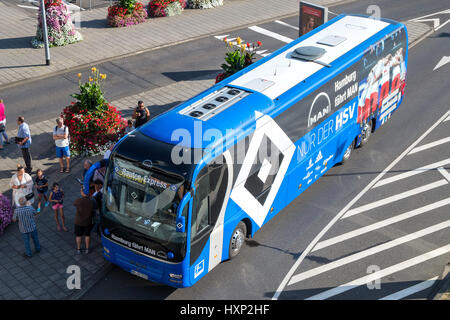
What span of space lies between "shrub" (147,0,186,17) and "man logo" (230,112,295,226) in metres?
18.9

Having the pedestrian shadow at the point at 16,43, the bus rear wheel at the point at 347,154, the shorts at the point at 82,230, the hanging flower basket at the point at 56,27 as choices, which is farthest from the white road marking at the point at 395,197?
the pedestrian shadow at the point at 16,43

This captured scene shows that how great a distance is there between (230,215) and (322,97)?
A: 16.3 ft

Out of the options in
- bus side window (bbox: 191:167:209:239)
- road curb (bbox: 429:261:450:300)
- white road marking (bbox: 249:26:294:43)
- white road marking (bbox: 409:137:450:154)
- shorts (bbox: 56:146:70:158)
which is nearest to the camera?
bus side window (bbox: 191:167:209:239)

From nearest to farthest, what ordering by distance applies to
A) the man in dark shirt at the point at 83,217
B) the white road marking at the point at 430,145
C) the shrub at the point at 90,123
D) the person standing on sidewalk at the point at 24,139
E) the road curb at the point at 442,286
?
the road curb at the point at 442,286
the man in dark shirt at the point at 83,217
the person standing on sidewalk at the point at 24,139
the shrub at the point at 90,123
the white road marking at the point at 430,145

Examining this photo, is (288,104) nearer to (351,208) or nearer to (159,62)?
(351,208)

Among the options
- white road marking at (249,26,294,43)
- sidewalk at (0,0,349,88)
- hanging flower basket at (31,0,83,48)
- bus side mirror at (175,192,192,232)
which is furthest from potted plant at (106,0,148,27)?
bus side mirror at (175,192,192,232)

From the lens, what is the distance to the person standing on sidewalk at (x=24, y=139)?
1855cm

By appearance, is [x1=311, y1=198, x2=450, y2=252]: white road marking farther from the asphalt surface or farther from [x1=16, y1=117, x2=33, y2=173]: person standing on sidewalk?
[x1=16, y1=117, x2=33, y2=173]: person standing on sidewalk

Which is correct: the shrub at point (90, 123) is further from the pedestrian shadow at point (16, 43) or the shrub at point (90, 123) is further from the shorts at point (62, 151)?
the pedestrian shadow at point (16, 43)

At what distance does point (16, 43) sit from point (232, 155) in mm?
18574

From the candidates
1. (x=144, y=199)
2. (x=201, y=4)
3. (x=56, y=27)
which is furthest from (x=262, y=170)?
(x=201, y=4)

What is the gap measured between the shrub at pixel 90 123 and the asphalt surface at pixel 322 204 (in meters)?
2.87

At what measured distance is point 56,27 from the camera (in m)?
28.5

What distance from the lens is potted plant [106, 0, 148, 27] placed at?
3117 centimetres
